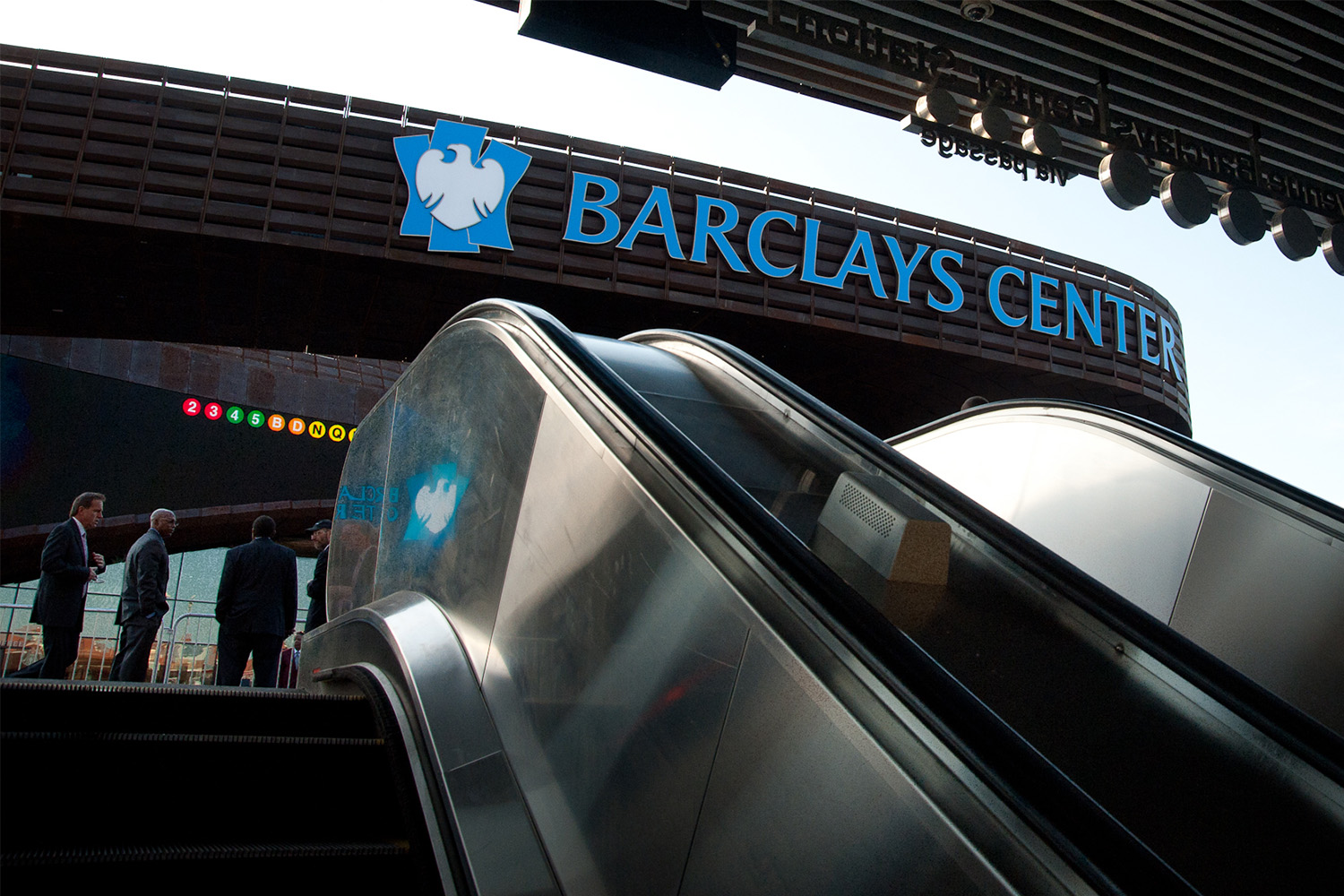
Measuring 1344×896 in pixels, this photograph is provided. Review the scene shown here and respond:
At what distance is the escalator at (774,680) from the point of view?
120cm

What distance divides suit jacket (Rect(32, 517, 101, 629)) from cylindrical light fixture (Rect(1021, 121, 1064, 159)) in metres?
6.31

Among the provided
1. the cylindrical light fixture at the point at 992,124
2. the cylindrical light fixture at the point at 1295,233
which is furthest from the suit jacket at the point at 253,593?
the cylindrical light fixture at the point at 1295,233

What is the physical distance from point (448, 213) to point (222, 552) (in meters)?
6.37

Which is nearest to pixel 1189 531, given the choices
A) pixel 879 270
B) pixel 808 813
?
pixel 808 813

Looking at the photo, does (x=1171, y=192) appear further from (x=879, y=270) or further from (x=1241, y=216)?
(x=879, y=270)

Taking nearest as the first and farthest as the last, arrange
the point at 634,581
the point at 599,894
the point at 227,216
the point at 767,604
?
the point at 767,604
the point at 599,894
the point at 634,581
the point at 227,216

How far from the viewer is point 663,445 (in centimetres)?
195

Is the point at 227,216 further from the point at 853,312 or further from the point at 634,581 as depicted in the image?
the point at 634,581

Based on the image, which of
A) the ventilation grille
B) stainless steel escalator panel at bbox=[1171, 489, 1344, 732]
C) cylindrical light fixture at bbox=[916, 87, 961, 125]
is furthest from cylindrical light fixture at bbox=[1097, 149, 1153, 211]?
the ventilation grille

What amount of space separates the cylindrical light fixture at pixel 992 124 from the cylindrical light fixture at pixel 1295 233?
2.67m

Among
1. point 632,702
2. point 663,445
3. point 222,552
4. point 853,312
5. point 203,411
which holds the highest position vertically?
point 853,312

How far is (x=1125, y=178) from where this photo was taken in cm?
633

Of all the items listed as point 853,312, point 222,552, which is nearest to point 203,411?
point 222,552

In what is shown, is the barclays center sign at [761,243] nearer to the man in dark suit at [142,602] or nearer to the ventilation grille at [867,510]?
the man in dark suit at [142,602]
